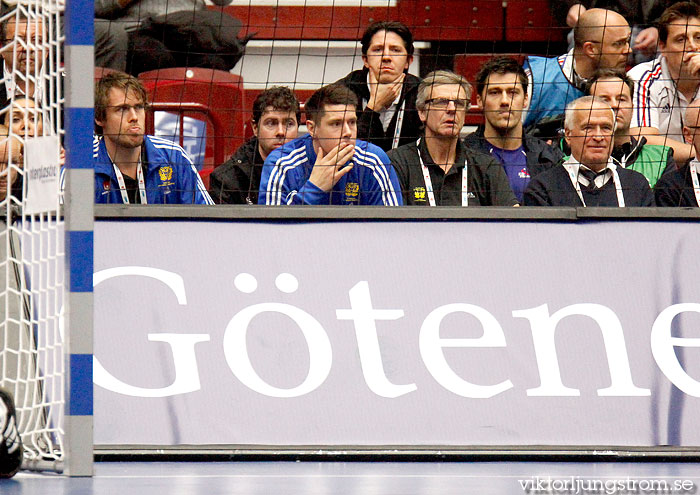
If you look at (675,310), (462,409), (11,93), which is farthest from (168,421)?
(675,310)

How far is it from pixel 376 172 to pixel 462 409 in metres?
1.40

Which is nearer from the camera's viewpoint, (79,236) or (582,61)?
(79,236)

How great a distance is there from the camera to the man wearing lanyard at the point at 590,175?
5480mm

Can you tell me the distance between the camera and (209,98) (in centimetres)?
700

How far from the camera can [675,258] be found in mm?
4836

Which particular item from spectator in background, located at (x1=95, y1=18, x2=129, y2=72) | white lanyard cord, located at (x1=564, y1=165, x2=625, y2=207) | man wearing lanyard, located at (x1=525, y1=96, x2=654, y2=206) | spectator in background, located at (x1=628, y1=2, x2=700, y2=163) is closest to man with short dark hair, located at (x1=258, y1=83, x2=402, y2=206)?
man wearing lanyard, located at (x1=525, y1=96, x2=654, y2=206)

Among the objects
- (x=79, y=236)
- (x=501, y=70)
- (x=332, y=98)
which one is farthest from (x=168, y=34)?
(x=79, y=236)

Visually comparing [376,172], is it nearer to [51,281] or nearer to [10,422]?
[51,281]

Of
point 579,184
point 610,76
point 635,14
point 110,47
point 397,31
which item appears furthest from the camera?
point 635,14

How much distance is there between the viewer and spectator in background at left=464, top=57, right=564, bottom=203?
6.46 m

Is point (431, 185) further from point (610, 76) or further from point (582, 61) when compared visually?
point (582, 61)

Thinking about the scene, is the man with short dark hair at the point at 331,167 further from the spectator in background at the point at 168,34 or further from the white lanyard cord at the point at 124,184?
the spectator in background at the point at 168,34

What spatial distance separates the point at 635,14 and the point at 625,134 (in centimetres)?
204

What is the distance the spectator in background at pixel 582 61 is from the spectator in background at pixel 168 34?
81.3 inches
